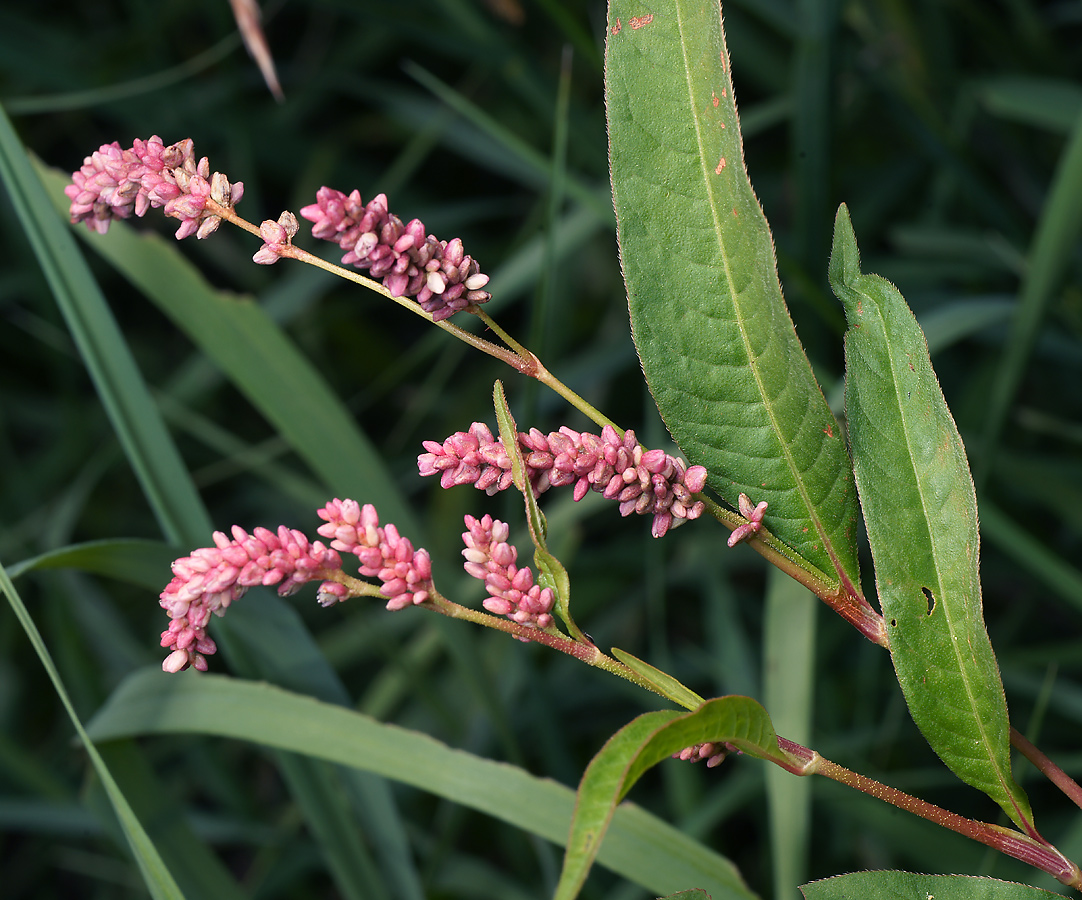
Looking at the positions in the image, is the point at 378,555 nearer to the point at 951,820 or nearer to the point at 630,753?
the point at 630,753

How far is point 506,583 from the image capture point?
518 mm

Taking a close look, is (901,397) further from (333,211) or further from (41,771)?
(41,771)

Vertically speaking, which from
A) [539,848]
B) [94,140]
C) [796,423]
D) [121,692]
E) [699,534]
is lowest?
[539,848]

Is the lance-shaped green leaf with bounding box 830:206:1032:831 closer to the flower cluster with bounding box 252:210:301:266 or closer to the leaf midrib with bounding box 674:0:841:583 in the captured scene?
the leaf midrib with bounding box 674:0:841:583

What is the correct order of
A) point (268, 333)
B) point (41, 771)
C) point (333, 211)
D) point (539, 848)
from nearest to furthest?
point (333, 211) < point (268, 333) < point (539, 848) < point (41, 771)

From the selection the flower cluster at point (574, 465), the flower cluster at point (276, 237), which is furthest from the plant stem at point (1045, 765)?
the flower cluster at point (276, 237)

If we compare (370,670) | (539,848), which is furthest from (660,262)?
(370,670)

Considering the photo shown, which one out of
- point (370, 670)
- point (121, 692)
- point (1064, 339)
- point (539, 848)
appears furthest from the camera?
point (370, 670)

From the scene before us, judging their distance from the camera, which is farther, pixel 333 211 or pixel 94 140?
pixel 94 140

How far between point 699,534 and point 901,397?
1.25 meters

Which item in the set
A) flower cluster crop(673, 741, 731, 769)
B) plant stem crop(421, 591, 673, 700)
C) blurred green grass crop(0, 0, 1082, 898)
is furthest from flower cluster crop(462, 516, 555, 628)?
blurred green grass crop(0, 0, 1082, 898)

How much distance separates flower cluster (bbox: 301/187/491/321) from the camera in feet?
1.63

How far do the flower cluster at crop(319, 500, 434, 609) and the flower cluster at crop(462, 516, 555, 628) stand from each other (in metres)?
0.03

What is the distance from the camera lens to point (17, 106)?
1.18 meters
